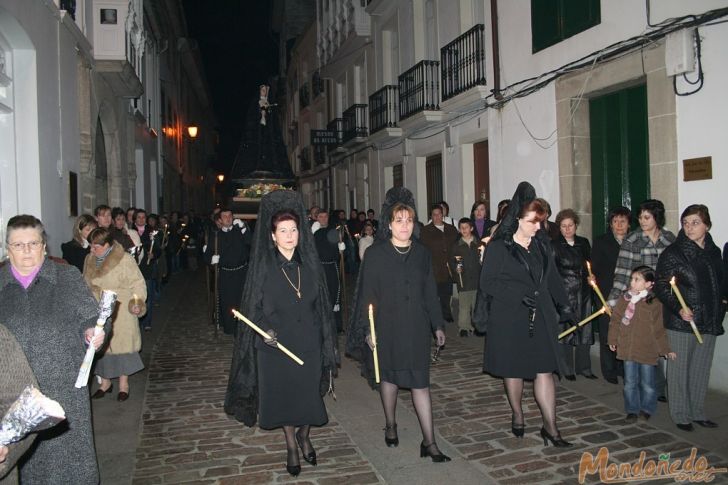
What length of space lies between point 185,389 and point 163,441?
5.53 feet

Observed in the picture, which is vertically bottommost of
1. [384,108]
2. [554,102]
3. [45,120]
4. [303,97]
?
[45,120]

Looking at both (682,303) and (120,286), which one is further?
(120,286)

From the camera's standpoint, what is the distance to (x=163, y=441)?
5.39 m

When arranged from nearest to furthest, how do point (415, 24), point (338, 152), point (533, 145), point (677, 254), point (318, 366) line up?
point (318, 366) < point (677, 254) < point (533, 145) < point (415, 24) < point (338, 152)

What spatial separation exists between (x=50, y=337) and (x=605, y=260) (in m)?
5.57

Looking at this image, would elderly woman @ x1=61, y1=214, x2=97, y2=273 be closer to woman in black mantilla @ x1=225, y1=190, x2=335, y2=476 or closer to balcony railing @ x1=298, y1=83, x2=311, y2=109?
woman in black mantilla @ x1=225, y1=190, x2=335, y2=476

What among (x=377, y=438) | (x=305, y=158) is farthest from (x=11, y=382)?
(x=305, y=158)

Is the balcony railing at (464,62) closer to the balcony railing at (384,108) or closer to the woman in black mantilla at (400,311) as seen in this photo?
the balcony railing at (384,108)

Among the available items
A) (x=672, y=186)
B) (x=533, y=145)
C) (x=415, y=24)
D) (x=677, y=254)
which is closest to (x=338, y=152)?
(x=415, y=24)

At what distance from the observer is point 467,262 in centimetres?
962

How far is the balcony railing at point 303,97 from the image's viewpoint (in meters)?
30.5

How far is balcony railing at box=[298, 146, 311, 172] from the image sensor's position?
30.2m

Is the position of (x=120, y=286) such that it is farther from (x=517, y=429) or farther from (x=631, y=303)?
(x=631, y=303)

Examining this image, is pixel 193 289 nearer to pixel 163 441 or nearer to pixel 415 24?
pixel 415 24
